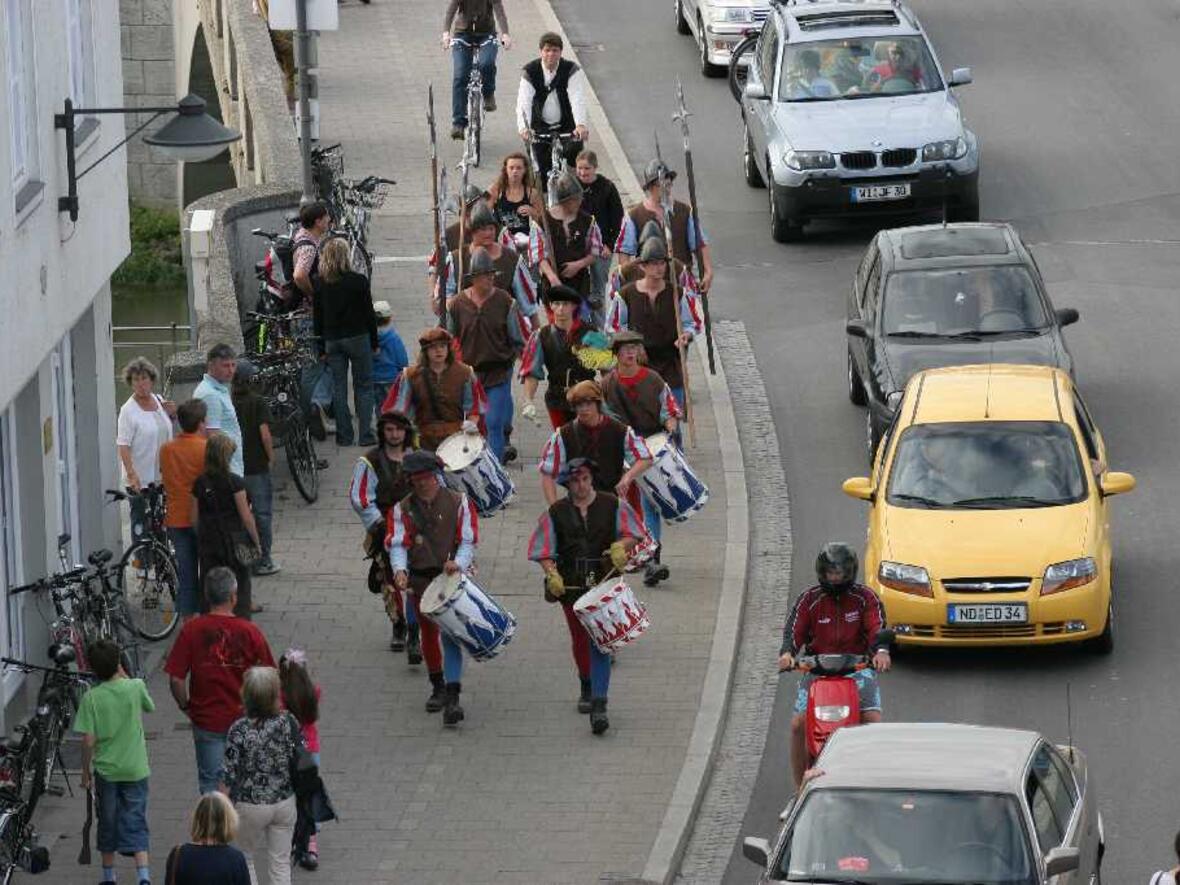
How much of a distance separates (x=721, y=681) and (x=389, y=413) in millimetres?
2672

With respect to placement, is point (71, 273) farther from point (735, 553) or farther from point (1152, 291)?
point (1152, 291)

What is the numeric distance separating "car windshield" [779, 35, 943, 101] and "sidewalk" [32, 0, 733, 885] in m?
5.96

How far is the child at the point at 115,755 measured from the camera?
1594 cm

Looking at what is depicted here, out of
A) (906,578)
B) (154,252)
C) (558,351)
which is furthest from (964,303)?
(154,252)

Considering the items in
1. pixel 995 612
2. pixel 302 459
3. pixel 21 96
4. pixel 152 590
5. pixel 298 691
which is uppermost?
pixel 21 96

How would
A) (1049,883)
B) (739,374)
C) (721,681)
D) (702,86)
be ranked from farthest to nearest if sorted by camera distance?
(702,86) < (739,374) < (721,681) < (1049,883)

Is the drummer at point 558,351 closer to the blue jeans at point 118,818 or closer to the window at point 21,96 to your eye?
the window at point 21,96

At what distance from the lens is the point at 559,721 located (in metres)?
19.1

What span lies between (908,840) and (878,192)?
1586 centimetres

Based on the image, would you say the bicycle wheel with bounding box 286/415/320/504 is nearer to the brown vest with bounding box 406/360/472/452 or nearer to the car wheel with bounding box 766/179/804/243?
the brown vest with bounding box 406/360/472/452

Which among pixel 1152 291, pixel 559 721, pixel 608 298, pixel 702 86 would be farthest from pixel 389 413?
pixel 702 86

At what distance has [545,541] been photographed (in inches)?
717

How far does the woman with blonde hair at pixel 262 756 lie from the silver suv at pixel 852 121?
14985 millimetres

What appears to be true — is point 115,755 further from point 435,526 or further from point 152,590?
point 152,590
